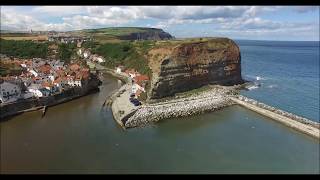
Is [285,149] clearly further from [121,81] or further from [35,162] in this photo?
[121,81]

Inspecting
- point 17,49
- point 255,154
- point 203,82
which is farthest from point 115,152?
point 17,49

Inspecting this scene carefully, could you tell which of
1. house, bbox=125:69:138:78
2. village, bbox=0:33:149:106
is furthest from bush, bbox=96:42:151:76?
village, bbox=0:33:149:106

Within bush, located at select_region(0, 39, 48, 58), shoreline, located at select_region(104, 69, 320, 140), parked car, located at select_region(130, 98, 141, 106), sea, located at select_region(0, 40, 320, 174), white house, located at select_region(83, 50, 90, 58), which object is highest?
bush, located at select_region(0, 39, 48, 58)

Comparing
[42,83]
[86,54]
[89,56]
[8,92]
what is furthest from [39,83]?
[86,54]

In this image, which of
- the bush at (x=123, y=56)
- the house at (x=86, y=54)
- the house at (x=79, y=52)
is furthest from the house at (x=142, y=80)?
the house at (x=79, y=52)

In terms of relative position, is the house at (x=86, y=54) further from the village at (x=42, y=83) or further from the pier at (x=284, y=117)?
the pier at (x=284, y=117)

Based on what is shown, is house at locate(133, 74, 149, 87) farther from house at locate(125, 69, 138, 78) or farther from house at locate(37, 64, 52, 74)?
house at locate(37, 64, 52, 74)

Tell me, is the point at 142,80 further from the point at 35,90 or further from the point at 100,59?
A: the point at 100,59
